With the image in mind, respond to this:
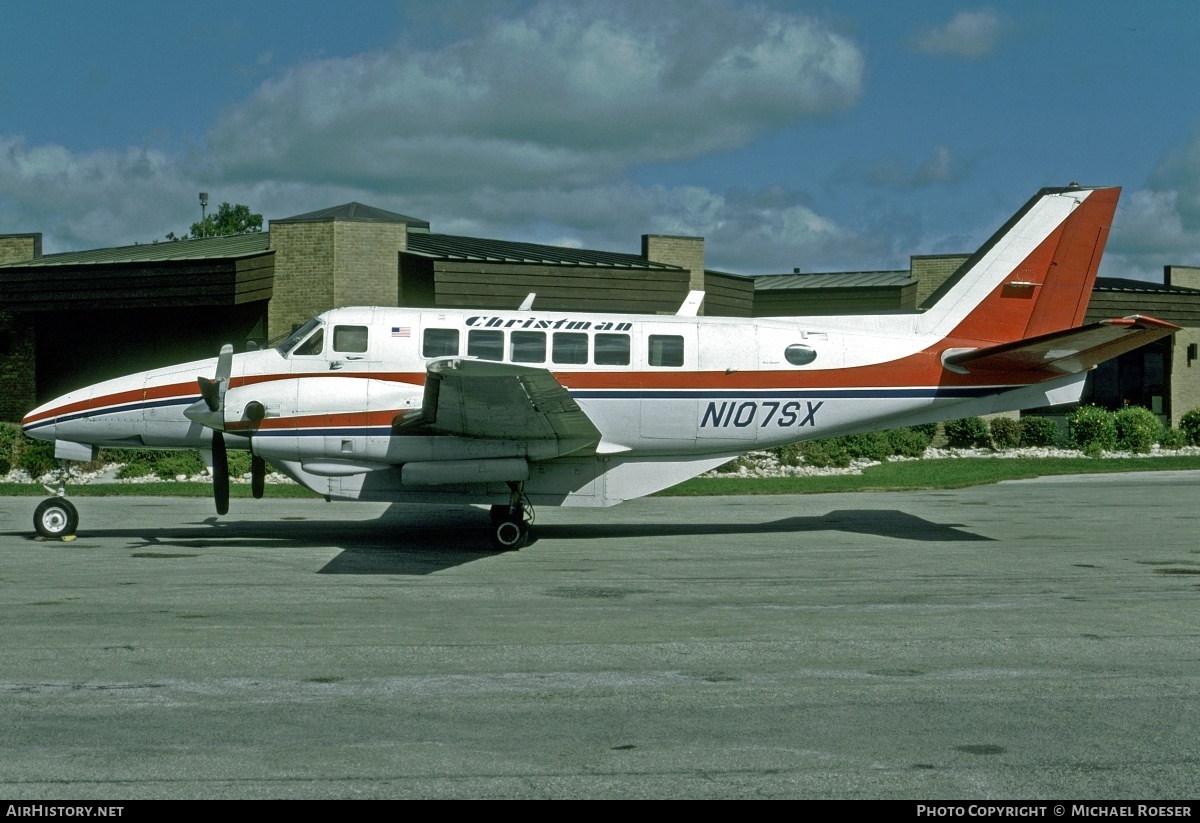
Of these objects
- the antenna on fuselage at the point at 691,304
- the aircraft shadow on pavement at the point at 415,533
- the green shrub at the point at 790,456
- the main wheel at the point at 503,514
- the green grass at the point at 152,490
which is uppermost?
the antenna on fuselage at the point at 691,304

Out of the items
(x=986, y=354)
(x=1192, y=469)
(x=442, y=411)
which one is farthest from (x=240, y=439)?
(x=1192, y=469)

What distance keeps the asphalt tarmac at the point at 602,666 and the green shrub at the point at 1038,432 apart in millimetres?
18543

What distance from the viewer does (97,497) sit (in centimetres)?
2314

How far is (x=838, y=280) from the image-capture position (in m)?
47.7

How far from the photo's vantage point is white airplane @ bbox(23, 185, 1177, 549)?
630 inches

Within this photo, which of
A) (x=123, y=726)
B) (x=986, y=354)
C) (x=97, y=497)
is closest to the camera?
(x=123, y=726)

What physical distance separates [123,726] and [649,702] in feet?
11.5

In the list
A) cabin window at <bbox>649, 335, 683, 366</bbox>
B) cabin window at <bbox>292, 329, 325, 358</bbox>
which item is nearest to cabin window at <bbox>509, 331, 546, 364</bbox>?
cabin window at <bbox>649, 335, 683, 366</bbox>

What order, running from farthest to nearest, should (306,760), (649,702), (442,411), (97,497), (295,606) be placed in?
1. (97,497)
2. (442,411)
3. (295,606)
4. (649,702)
5. (306,760)

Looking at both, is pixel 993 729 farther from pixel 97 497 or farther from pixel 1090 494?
pixel 97 497

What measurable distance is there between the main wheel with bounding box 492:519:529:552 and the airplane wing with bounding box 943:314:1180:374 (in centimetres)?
697

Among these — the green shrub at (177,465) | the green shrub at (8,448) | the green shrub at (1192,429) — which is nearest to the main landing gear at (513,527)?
the green shrub at (177,465)

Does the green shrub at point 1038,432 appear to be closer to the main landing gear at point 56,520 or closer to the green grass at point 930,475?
the green grass at point 930,475

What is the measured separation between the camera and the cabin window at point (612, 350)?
55.2 ft
